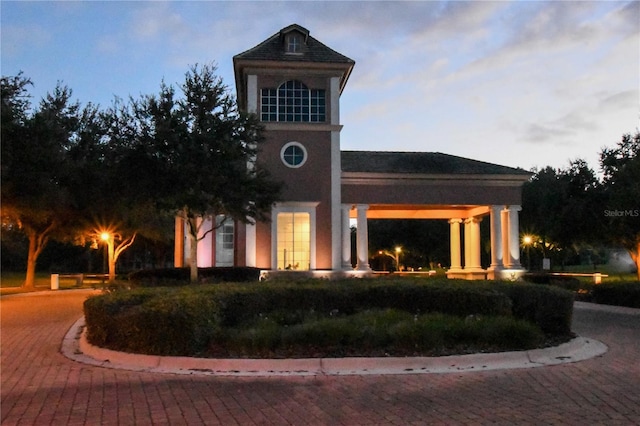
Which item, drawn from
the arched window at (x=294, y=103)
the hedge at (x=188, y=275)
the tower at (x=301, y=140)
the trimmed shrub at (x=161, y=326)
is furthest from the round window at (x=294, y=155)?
the trimmed shrub at (x=161, y=326)

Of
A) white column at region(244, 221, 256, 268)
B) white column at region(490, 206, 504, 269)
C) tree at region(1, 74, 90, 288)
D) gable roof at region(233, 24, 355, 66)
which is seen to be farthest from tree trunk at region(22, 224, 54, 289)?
white column at region(490, 206, 504, 269)

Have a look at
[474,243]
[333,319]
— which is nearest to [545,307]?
[333,319]

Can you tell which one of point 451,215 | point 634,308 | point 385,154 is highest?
point 385,154

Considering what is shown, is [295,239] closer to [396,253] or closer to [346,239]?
[346,239]

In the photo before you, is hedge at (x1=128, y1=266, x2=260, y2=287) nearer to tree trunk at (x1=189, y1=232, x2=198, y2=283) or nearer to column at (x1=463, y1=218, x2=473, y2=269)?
tree trunk at (x1=189, y1=232, x2=198, y2=283)

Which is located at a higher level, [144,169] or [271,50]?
[271,50]

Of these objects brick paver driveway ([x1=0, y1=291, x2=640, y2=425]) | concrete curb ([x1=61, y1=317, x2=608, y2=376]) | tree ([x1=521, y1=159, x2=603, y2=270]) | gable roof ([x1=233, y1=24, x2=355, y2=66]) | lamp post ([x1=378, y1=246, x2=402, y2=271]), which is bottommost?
brick paver driveway ([x1=0, y1=291, x2=640, y2=425])

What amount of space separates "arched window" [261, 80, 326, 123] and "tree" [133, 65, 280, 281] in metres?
6.57

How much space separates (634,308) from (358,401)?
16.2 meters

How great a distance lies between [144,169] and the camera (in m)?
20.9

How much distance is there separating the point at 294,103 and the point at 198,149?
28.8ft

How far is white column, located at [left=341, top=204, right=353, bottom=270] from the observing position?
28047 mm

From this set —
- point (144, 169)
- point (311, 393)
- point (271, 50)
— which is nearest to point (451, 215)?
point (271, 50)

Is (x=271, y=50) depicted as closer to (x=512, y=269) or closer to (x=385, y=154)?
(x=385, y=154)
